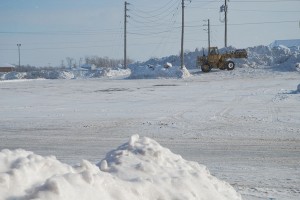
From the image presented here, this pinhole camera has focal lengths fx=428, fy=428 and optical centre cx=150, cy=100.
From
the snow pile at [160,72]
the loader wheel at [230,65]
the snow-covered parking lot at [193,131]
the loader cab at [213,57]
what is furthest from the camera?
the loader wheel at [230,65]

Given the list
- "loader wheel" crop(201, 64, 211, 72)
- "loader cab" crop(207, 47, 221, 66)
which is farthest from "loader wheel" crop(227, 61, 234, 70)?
"loader wheel" crop(201, 64, 211, 72)

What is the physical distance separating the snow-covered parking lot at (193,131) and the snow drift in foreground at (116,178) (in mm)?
205

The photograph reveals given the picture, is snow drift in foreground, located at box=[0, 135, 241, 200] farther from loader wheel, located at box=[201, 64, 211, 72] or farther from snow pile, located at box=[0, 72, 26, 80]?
snow pile, located at box=[0, 72, 26, 80]

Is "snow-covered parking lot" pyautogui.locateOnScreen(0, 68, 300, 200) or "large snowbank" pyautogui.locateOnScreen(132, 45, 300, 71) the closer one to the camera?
"snow-covered parking lot" pyautogui.locateOnScreen(0, 68, 300, 200)

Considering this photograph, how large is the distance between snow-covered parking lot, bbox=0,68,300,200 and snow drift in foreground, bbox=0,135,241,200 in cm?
21

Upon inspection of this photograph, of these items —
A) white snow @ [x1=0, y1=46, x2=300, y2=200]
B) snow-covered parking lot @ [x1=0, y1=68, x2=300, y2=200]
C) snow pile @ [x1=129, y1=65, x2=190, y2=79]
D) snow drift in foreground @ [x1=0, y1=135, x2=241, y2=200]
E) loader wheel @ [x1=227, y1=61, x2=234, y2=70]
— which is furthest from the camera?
loader wheel @ [x1=227, y1=61, x2=234, y2=70]

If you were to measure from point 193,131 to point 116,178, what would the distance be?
8.30 metres

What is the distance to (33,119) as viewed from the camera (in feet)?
49.6

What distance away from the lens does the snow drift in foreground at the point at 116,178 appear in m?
3.12

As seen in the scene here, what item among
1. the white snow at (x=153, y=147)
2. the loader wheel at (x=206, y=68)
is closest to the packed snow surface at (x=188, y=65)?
the loader wheel at (x=206, y=68)

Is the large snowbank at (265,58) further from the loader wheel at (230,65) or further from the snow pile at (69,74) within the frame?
the snow pile at (69,74)

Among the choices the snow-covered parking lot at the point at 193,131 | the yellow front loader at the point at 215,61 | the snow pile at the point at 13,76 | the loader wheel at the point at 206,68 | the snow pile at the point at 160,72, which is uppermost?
the yellow front loader at the point at 215,61

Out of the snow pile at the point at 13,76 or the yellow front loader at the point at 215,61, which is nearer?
the yellow front loader at the point at 215,61

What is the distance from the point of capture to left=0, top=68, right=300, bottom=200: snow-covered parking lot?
7457mm
